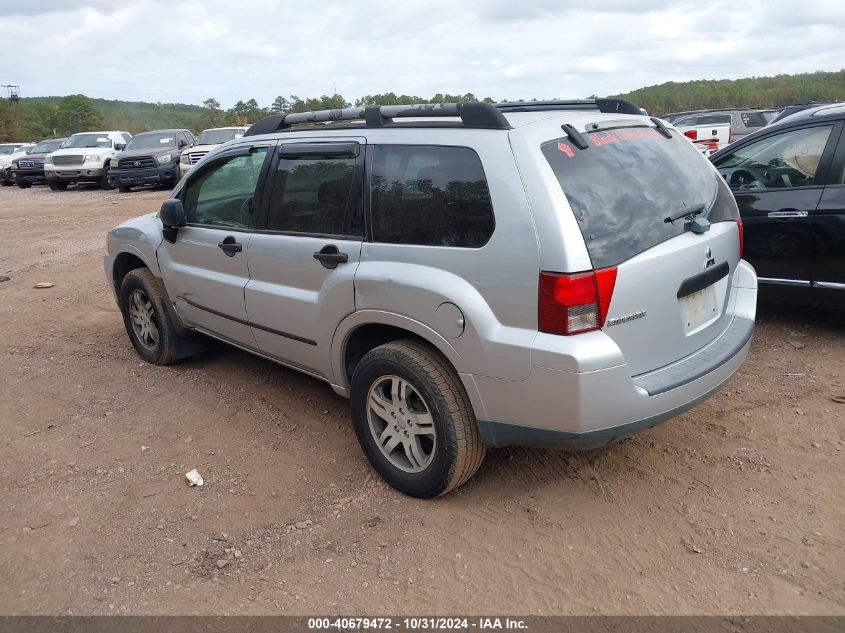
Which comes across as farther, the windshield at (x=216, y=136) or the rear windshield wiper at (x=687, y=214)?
the windshield at (x=216, y=136)

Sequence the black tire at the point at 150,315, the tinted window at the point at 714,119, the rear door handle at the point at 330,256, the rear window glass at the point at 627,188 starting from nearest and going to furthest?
the rear window glass at the point at 627,188
the rear door handle at the point at 330,256
the black tire at the point at 150,315
the tinted window at the point at 714,119

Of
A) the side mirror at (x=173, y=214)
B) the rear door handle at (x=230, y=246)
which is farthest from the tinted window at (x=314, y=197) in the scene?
the side mirror at (x=173, y=214)

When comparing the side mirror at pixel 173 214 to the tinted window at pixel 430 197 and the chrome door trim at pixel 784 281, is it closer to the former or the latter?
the tinted window at pixel 430 197

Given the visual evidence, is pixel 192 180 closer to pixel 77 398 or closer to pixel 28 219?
pixel 77 398

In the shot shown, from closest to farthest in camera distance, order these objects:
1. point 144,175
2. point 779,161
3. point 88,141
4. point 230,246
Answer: point 230,246 → point 779,161 → point 144,175 → point 88,141

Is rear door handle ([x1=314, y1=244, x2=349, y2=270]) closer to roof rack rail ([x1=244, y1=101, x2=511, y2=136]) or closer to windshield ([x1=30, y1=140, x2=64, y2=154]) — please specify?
roof rack rail ([x1=244, y1=101, x2=511, y2=136])

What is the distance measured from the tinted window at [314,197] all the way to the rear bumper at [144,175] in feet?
55.9

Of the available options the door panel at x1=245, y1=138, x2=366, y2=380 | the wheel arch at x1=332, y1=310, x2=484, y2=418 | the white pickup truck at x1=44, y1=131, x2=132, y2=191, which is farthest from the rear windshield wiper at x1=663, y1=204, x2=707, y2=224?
the white pickup truck at x1=44, y1=131, x2=132, y2=191

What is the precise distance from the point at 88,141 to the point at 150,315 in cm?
2053

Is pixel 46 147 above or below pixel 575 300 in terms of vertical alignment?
above

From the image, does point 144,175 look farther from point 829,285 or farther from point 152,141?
point 829,285

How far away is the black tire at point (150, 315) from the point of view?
5.27m

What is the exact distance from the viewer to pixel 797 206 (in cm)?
510

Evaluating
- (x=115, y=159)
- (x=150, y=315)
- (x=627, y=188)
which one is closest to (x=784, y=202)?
(x=627, y=188)
